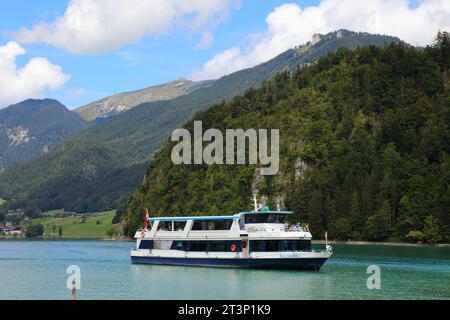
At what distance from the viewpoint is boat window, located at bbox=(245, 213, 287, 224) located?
85.3 meters

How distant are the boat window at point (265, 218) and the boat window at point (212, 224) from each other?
9.26ft

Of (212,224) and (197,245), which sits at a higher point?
(212,224)

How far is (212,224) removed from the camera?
293ft

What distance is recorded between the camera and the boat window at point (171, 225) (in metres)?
94.8

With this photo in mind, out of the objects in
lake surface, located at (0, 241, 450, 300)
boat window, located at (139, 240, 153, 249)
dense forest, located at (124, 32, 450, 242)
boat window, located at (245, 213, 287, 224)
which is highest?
dense forest, located at (124, 32, 450, 242)

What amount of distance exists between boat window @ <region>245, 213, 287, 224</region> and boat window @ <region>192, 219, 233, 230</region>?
282cm

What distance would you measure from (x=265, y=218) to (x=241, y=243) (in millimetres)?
4241

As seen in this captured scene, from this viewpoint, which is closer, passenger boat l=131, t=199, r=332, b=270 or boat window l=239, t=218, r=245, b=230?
passenger boat l=131, t=199, r=332, b=270

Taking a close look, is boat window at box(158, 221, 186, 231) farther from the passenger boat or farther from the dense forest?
the dense forest

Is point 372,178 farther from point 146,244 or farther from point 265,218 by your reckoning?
point 265,218

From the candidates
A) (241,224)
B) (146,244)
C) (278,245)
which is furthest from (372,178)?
(278,245)

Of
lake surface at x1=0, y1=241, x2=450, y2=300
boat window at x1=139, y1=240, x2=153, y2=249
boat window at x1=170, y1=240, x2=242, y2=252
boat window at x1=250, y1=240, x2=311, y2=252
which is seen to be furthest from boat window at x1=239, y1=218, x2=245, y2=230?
boat window at x1=139, y1=240, x2=153, y2=249

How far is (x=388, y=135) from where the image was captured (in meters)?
188
